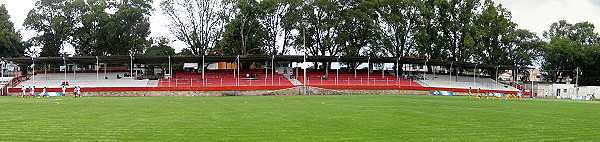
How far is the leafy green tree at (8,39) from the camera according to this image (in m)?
54.1

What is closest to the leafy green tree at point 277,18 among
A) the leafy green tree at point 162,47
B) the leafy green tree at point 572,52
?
the leafy green tree at point 162,47

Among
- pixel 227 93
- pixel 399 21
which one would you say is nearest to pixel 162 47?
pixel 227 93

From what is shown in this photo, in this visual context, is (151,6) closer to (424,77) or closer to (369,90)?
(369,90)

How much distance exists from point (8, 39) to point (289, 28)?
3764 cm

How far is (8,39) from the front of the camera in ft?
178

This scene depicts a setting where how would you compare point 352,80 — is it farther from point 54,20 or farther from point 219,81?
point 54,20

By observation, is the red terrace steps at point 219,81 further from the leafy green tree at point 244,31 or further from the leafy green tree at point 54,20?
the leafy green tree at point 54,20

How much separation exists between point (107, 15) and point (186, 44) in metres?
11.1

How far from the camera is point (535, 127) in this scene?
36.3ft

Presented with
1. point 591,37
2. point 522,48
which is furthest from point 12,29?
point 591,37

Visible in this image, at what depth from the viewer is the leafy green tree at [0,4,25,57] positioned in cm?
5412

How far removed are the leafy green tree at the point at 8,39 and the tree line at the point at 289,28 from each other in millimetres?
140

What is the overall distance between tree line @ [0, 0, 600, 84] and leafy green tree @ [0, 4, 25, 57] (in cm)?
14

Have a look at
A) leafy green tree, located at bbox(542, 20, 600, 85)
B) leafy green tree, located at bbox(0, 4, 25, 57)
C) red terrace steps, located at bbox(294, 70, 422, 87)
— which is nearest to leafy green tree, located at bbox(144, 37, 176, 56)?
leafy green tree, located at bbox(0, 4, 25, 57)
